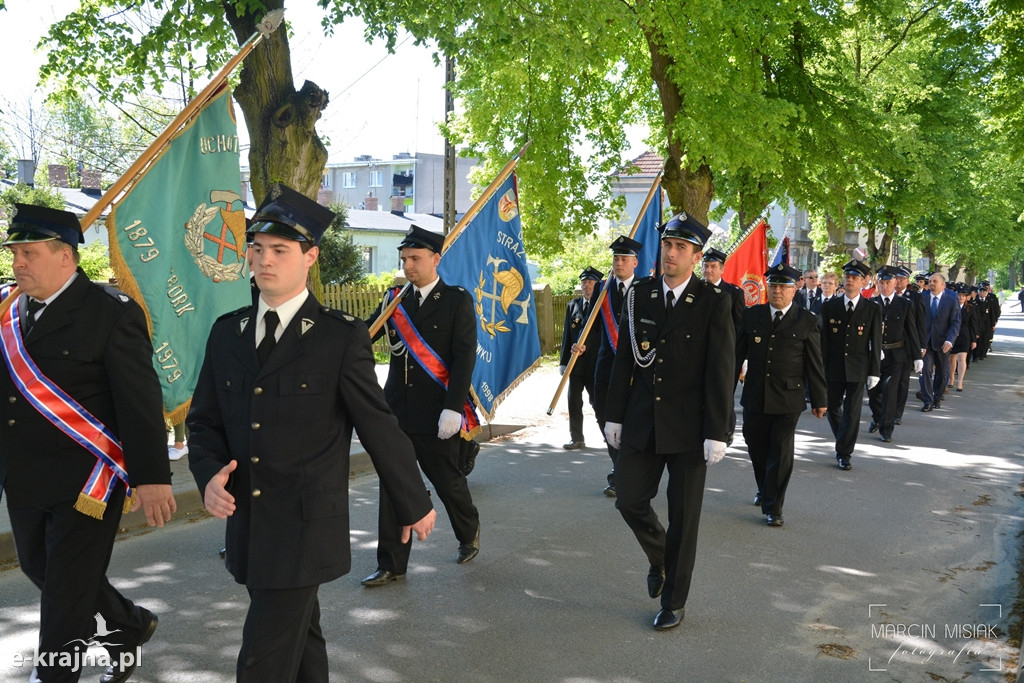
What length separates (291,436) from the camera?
3619 millimetres

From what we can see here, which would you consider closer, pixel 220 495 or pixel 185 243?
pixel 220 495

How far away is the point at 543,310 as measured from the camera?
80.7 ft

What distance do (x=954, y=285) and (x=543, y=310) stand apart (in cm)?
887

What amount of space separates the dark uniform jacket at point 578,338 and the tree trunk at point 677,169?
20.3 feet

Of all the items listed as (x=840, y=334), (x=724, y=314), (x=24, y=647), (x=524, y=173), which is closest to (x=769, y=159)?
(x=524, y=173)

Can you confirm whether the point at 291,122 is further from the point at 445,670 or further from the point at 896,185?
the point at 896,185

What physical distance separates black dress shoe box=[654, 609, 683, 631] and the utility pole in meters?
11.7

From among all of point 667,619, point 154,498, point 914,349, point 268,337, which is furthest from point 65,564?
point 914,349

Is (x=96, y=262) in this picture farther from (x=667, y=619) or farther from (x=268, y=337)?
(x=268, y=337)

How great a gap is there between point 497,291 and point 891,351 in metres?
7.57

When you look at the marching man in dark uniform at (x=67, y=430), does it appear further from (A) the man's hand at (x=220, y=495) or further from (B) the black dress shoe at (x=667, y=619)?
(B) the black dress shoe at (x=667, y=619)

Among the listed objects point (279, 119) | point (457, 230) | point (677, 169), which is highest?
point (677, 169)

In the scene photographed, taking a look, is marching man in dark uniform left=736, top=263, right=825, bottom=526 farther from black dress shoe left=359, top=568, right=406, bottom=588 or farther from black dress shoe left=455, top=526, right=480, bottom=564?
black dress shoe left=359, top=568, right=406, bottom=588

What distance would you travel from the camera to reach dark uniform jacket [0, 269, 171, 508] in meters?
4.16
